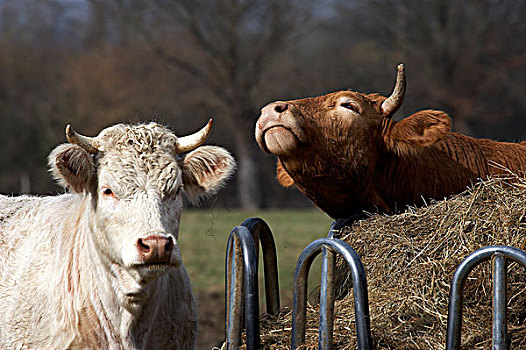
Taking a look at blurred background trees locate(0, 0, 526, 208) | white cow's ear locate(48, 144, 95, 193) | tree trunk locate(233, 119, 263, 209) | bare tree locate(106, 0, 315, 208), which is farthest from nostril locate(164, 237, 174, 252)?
bare tree locate(106, 0, 315, 208)

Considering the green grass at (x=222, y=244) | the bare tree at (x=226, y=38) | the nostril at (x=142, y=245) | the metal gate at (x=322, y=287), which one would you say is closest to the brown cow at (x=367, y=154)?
the metal gate at (x=322, y=287)

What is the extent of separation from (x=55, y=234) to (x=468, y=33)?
1000 inches

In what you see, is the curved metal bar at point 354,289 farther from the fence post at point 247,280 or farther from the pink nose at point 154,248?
the pink nose at point 154,248

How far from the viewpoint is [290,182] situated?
14.5 feet

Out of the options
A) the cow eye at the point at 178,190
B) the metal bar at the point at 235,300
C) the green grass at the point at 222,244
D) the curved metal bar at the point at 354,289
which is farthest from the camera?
the green grass at the point at 222,244

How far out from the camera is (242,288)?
3.66 metres

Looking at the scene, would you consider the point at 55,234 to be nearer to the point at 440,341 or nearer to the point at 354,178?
the point at 354,178

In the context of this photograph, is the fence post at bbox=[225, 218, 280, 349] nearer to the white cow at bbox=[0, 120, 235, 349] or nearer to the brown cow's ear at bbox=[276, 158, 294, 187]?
the white cow at bbox=[0, 120, 235, 349]

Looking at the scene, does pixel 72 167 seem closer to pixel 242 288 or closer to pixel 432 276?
pixel 242 288

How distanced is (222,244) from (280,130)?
37.7 ft

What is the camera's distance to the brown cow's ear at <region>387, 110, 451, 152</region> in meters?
4.01

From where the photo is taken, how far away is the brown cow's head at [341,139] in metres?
3.81

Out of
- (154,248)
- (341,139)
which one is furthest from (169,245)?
(341,139)

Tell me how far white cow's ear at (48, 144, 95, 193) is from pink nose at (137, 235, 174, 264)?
2.13 ft
